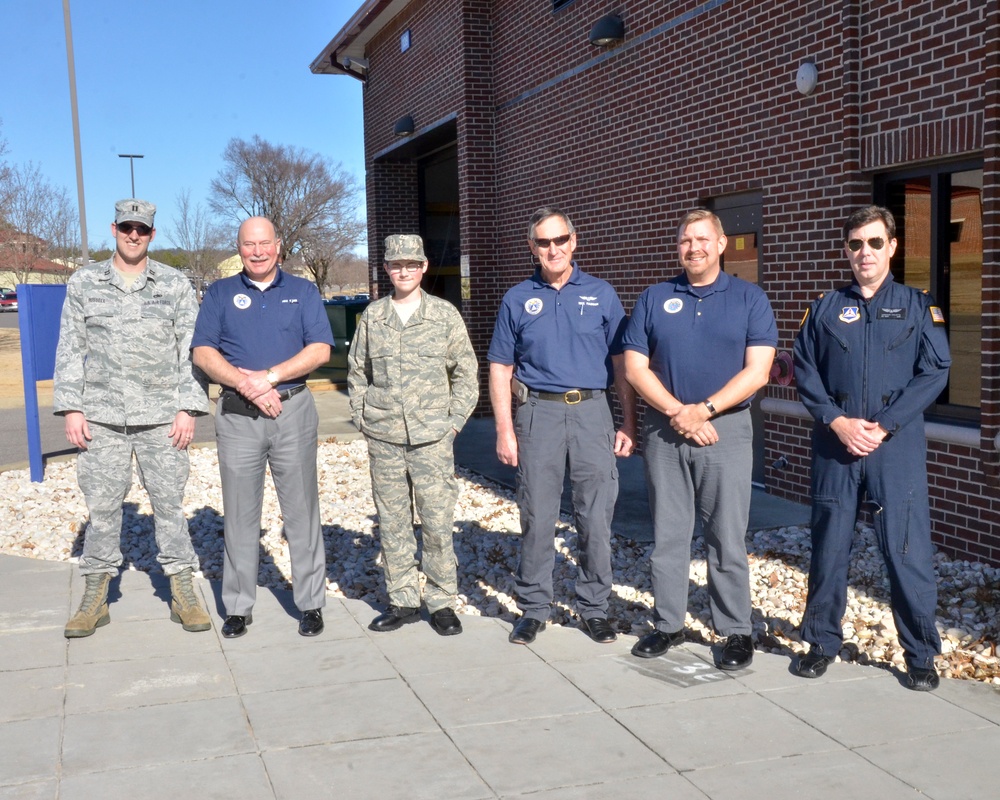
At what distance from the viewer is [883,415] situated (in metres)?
4.29

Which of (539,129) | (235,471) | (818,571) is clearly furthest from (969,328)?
(539,129)

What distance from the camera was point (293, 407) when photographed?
17.4ft

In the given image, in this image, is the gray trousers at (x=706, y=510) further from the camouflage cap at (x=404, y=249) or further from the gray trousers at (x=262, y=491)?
the gray trousers at (x=262, y=491)

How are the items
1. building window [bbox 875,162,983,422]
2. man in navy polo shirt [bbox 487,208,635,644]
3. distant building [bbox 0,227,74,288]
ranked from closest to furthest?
1. man in navy polo shirt [bbox 487,208,635,644]
2. building window [bbox 875,162,983,422]
3. distant building [bbox 0,227,74,288]

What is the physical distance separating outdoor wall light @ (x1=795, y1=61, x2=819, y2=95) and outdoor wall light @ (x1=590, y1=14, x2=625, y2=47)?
2.92 m

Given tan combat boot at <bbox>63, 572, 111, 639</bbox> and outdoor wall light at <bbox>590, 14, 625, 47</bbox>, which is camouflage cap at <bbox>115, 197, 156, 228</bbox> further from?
outdoor wall light at <bbox>590, 14, 625, 47</bbox>

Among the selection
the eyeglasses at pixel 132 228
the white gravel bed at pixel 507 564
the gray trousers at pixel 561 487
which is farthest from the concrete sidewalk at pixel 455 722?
the eyeglasses at pixel 132 228

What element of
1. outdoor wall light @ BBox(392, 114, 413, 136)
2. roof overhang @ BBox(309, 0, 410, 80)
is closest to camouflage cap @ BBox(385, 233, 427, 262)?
outdoor wall light @ BBox(392, 114, 413, 136)

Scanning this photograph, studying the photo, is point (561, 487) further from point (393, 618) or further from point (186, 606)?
point (186, 606)

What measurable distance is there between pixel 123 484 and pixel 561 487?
87.3 inches

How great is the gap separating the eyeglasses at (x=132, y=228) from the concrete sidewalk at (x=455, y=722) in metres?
2.02

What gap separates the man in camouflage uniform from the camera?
529cm

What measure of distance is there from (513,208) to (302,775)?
406 inches

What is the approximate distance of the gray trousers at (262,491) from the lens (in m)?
5.25
